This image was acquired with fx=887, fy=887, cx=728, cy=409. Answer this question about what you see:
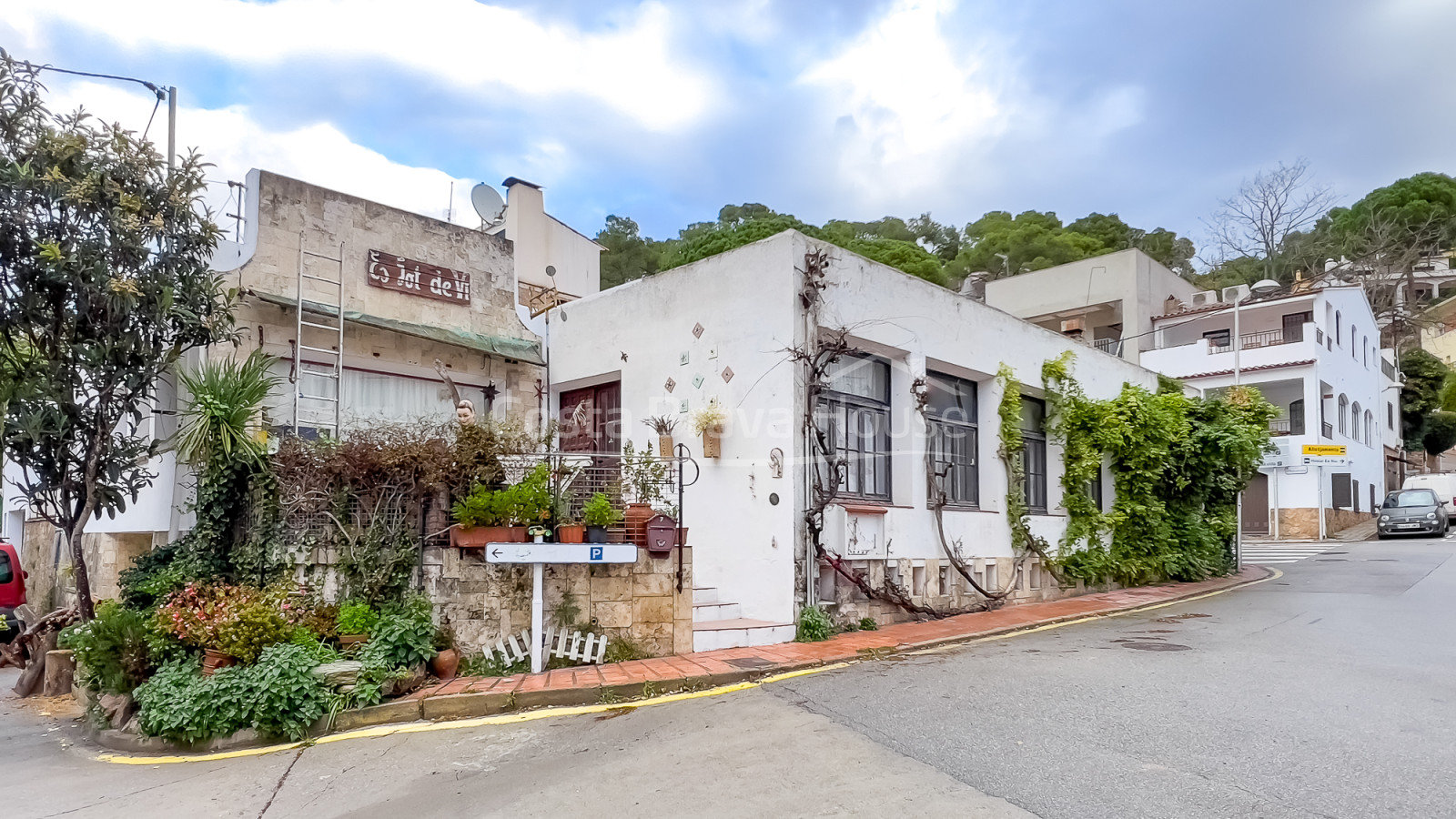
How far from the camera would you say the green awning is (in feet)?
35.6

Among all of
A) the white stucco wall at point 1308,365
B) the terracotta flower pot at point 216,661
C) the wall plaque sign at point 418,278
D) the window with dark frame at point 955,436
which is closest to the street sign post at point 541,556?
the terracotta flower pot at point 216,661

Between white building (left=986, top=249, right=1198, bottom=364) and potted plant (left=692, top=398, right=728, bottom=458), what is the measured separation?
24.4 m

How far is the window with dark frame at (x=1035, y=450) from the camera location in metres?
13.8

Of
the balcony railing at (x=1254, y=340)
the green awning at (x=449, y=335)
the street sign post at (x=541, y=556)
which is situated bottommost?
the street sign post at (x=541, y=556)

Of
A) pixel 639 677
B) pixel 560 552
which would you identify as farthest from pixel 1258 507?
pixel 560 552

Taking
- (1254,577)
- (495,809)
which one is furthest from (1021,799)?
→ (1254,577)

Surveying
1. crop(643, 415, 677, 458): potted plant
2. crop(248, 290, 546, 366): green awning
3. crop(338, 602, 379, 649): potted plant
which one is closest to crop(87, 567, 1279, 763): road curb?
crop(338, 602, 379, 649): potted plant

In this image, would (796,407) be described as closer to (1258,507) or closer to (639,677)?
(639,677)

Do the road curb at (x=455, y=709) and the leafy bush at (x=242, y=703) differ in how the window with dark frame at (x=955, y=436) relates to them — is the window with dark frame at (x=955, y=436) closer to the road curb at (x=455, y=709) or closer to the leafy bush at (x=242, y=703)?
the road curb at (x=455, y=709)

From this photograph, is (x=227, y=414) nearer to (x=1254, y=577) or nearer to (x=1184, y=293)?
(x=1254, y=577)

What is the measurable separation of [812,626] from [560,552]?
303cm

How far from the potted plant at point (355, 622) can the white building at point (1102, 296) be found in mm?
27984

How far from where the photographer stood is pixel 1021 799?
4648 mm

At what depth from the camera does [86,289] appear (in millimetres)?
8023
